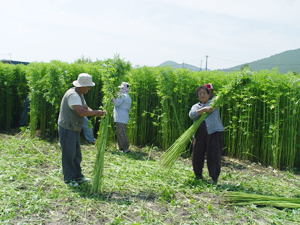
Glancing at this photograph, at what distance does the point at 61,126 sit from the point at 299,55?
72.1m

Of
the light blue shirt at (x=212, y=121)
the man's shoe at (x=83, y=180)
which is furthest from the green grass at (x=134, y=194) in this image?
the light blue shirt at (x=212, y=121)

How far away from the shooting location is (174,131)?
716 centimetres

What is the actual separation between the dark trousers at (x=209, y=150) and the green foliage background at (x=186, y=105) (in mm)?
694

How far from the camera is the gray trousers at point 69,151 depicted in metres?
4.41

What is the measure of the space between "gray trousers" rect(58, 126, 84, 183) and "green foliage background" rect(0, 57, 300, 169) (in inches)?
40.3

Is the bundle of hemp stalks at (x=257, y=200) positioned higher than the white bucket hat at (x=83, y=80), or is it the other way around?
the white bucket hat at (x=83, y=80)

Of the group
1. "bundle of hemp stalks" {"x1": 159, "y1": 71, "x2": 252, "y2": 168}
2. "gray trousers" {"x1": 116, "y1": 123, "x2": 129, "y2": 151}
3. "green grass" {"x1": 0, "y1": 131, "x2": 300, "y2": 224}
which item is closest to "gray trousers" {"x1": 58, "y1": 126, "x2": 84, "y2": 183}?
"green grass" {"x1": 0, "y1": 131, "x2": 300, "y2": 224}

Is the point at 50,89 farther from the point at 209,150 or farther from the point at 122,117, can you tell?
the point at 209,150

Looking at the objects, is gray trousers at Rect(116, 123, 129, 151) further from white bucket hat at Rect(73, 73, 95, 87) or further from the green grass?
white bucket hat at Rect(73, 73, 95, 87)

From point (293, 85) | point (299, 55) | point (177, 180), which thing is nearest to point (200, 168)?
point (177, 180)

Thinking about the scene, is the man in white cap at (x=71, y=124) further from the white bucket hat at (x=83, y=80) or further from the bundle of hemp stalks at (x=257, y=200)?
the bundle of hemp stalks at (x=257, y=200)

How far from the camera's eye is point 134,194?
13.5ft

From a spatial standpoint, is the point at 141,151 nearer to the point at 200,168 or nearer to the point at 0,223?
the point at 200,168

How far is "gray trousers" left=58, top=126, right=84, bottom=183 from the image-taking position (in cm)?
441
